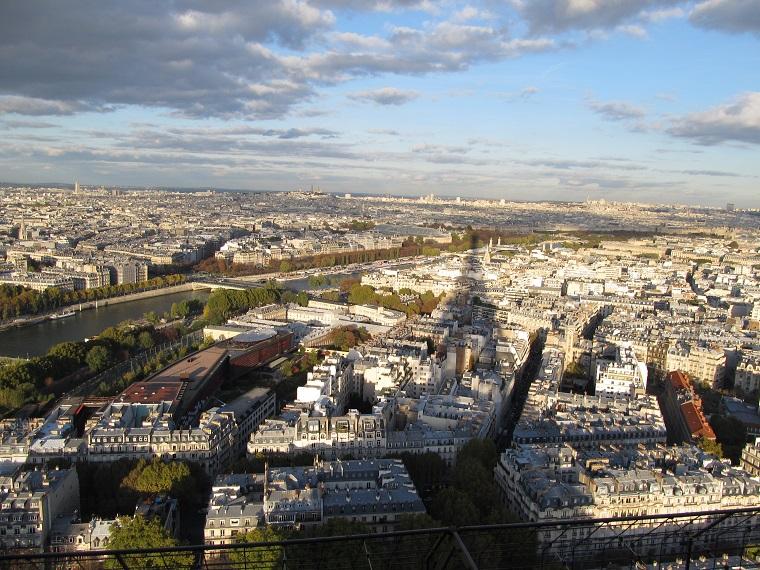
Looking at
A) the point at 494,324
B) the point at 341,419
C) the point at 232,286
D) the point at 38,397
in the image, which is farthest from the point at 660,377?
the point at 232,286

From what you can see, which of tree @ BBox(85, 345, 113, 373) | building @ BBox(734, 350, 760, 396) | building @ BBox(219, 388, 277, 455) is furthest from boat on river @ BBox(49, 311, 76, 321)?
building @ BBox(734, 350, 760, 396)

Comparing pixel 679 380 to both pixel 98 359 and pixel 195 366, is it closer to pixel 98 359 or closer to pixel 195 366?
pixel 195 366

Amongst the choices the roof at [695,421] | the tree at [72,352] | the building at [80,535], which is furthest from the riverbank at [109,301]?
the roof at [695,421]

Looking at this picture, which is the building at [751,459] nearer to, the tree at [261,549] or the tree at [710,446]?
the tree at [710,446]

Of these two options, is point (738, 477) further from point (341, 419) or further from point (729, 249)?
point (729, 249)

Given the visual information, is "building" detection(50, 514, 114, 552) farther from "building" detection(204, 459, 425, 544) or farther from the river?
the river

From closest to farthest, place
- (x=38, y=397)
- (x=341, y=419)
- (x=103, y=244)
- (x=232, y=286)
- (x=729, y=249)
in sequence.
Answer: (x=341, y=419) < (x=38, y=397) < (x=232, y=286) < (x=103, y=244) < (x=729, y=249)
